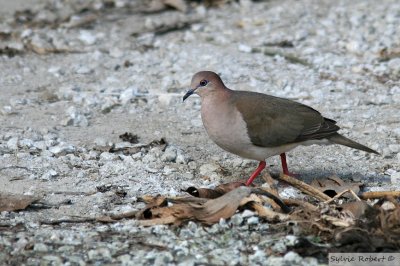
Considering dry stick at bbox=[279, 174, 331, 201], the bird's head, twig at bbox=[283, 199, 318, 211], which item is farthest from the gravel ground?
the bird's head

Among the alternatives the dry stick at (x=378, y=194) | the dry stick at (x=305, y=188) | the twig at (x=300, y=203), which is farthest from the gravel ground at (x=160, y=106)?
the dry stick at (x=378, y=194)

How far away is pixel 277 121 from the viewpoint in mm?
7570

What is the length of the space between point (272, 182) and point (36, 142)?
2.50 metres

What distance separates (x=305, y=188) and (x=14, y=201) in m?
2.29

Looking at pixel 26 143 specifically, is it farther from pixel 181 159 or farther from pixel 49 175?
pixel 181 159

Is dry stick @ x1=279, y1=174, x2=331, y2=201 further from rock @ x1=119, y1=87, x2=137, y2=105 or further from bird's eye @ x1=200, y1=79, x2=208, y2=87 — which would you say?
rock @ x1=119, y1=87, x2=137, y2=105

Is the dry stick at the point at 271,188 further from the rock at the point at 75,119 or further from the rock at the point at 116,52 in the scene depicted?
the rock at the point at 116,52

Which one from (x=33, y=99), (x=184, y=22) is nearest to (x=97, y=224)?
(x=33, y=99)

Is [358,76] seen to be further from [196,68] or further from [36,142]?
[36,142]

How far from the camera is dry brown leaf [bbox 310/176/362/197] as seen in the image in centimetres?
722

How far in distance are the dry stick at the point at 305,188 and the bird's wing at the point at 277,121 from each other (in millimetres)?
390

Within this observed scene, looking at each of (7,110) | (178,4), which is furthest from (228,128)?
(178,4)

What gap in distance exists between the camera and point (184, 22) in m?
12.9

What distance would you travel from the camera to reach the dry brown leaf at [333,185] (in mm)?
7219
